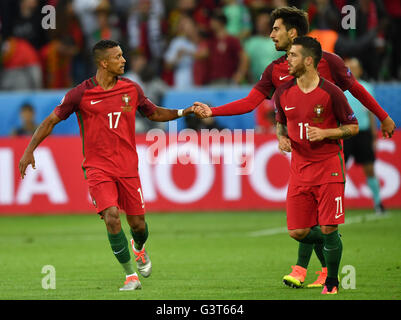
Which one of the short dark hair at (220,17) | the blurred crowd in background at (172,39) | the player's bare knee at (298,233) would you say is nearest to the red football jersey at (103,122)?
the player's bare knee at (298,233)

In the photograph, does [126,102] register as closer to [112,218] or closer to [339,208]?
[112,218]

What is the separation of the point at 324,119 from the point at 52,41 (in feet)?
39.7

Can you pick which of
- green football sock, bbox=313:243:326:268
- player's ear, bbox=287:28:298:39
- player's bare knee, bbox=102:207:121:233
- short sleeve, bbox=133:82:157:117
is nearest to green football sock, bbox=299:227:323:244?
green football sock, bbox=313:243:326:268

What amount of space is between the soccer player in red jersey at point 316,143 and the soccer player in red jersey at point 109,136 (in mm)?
1489

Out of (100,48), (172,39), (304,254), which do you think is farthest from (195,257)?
(172,39)

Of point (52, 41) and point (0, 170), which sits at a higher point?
point (52, 41)

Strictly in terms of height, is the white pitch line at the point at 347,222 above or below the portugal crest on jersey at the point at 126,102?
below

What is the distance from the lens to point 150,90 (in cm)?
1775

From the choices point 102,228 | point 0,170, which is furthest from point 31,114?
point 102,228

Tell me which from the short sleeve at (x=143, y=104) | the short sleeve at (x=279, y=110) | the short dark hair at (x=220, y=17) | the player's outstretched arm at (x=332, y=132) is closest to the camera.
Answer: the player's outstretched arm at (x=332, y=132)

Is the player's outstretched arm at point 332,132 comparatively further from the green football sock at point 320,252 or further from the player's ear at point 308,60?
the green football sock at point 320,252

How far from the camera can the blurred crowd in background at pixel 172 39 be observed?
1747 centimetres

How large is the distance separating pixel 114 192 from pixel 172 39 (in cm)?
1086
